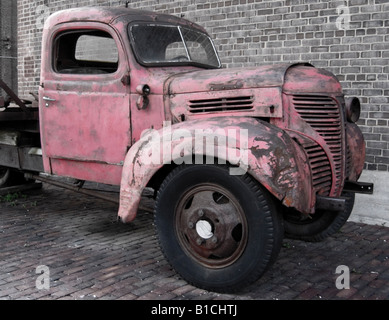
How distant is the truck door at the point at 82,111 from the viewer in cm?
411

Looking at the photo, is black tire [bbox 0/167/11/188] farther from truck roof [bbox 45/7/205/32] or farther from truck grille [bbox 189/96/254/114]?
truck grille [bbox 189/96/254/114]

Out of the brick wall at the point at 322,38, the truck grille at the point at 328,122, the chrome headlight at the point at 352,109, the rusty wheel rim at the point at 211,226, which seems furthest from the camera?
the brick wall at the point at 322,38

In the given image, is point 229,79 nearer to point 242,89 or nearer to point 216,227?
point 242,89

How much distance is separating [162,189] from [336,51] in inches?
127

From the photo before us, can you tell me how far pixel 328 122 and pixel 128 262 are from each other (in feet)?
6.62

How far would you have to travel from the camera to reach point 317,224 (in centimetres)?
414

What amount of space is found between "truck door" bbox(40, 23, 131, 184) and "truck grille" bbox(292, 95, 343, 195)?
1.49 m

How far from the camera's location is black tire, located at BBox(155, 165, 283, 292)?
10.3 ft

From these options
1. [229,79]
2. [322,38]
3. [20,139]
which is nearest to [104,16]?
[229,79]

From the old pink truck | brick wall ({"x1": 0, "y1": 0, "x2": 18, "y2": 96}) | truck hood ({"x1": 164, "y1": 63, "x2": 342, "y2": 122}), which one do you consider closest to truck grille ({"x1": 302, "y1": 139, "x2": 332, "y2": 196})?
the old pink truck

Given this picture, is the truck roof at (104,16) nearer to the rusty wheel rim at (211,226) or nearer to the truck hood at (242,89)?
the truck hood at (242,89)

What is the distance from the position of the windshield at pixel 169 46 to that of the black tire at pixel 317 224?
1.74 meters

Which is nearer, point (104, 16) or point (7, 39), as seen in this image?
point (104, 16)

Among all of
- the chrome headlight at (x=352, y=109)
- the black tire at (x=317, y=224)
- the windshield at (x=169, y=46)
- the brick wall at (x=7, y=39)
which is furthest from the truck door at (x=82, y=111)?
the brick wall at (x=7, y=39)
